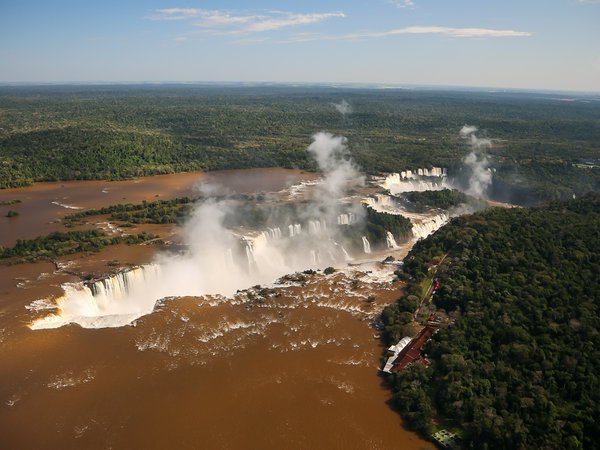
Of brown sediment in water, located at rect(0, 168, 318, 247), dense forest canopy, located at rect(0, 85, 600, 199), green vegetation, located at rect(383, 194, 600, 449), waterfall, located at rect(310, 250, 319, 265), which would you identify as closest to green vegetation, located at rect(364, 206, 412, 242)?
waterfall, located at rect(310, 250, 319, 265)

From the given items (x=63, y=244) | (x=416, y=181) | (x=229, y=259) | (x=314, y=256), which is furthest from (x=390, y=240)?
(x=63, y=244)

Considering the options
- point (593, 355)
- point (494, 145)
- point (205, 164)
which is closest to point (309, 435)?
point (593, 355)

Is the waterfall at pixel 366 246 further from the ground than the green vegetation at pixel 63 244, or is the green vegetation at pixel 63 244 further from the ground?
the green vegetation at pixel 63 244

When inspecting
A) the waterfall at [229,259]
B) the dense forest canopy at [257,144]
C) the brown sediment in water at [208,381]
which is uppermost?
the dense forest canopy at [257,144]

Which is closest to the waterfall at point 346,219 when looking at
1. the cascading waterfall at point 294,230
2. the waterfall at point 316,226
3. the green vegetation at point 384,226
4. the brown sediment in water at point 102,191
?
the green vegetation at point 384,226

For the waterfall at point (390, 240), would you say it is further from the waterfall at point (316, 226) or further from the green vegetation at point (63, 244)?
the green vegetation at point (63, 244)

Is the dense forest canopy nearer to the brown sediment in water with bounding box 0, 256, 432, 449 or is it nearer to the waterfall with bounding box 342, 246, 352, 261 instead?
the waterfall with bounding box 342, 246, 352, 261
